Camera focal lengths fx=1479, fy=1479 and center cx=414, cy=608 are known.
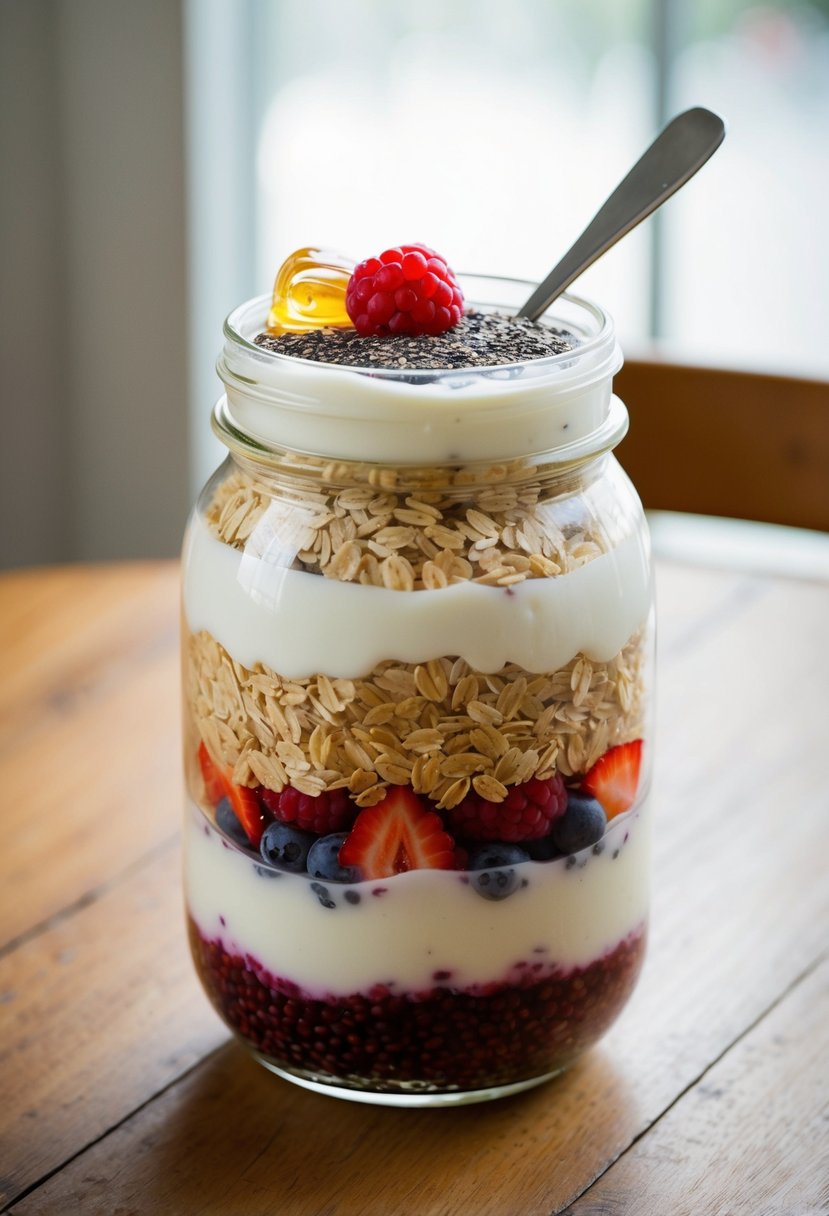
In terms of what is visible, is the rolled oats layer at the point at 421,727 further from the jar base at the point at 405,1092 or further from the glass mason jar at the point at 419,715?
the jar base at the point at 405,1092

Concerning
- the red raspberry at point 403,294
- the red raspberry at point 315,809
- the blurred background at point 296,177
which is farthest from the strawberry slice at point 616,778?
the blurred background at point 296,177

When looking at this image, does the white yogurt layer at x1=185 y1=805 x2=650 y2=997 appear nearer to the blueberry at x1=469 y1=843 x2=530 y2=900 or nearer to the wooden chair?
the blueberry at x1=469 y1=843 x2=530 y2=900

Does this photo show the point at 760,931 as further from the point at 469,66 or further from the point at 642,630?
the point at 469,66

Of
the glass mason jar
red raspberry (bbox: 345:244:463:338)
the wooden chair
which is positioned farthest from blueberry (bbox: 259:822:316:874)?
the wooden chair

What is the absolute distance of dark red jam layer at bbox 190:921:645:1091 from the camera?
0.66 m

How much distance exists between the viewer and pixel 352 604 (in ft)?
1.99

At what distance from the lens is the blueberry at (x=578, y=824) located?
2.12 ft

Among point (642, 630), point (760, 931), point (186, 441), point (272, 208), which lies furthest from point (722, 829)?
point (272, 208)

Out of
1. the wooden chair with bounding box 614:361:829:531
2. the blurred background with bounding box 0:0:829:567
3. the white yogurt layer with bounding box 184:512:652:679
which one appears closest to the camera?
the white yogurt layer with bounding box 184:512:652:679

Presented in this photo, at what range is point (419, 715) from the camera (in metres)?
0.61

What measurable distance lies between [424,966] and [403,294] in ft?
0.98

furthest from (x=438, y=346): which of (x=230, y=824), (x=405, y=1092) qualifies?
(x=405, y=1092)

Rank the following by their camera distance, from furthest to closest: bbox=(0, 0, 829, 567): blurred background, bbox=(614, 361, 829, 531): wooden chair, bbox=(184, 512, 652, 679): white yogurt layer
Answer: bbox=(0, 0, 829, 567): blurred background → bbox=(614, 361, 829, 531): wooden chair → bbox=(184, 512, 652, 679): white yogurt layer

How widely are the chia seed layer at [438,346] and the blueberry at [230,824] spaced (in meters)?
0.21
